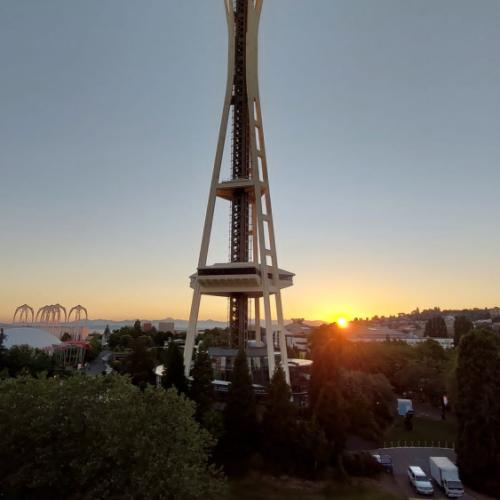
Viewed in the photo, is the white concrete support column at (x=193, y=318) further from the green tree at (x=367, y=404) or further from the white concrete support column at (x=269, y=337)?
the green tree at (x=367, y=404)

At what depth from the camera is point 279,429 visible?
27.0 meters

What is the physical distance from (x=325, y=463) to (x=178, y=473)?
14327 mm

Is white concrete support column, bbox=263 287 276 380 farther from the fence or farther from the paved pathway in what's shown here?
the paved pathway

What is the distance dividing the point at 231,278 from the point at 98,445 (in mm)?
23706

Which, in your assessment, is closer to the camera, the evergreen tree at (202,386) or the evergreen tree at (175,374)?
the evergreen tree at (202,386)

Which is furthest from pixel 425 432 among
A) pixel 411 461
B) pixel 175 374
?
pixel 175 374

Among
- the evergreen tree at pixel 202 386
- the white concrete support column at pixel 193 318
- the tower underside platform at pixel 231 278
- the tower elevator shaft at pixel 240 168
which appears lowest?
the evergreen tree at pixel 202 386

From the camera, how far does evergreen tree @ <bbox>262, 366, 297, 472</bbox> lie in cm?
2697

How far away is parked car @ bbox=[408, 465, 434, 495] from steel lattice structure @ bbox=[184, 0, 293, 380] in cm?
1441

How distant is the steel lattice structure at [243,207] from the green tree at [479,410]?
15.6 meters

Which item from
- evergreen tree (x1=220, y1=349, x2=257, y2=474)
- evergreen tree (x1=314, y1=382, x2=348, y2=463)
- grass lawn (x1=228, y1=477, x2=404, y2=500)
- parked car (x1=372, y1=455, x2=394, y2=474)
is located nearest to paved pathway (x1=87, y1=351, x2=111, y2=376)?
evergreen tree (x1=220, y1=349, x2=257, y2=474)

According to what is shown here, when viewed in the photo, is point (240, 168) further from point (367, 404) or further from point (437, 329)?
point (437, 329)

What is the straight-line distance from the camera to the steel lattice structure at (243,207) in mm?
40344

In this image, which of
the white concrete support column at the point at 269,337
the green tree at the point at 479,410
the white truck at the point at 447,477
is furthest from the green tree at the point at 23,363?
the green tree at the point at 479,410
